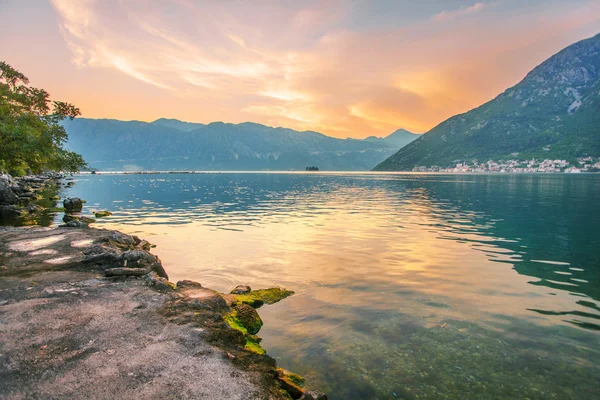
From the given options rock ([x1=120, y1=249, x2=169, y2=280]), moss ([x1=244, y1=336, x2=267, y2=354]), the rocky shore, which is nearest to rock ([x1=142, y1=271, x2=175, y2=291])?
the rocky shore

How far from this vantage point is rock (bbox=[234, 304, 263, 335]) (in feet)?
44.0

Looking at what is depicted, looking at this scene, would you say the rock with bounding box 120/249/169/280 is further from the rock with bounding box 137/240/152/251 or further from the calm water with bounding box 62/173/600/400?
the rock with bounding box 137/240/152/251

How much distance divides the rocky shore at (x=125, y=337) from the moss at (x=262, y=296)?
0.06m

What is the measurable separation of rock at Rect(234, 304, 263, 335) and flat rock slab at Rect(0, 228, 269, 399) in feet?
7.52

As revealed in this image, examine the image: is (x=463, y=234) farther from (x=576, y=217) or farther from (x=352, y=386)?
(x=352, y=386)

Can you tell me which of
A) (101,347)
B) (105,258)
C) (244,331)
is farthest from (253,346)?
(105,258)

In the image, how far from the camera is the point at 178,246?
29.5 metres

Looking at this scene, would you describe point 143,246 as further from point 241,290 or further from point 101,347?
point 101,347

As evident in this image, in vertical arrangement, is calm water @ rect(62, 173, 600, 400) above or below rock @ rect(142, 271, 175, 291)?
below

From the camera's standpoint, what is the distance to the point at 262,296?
56.4 feet

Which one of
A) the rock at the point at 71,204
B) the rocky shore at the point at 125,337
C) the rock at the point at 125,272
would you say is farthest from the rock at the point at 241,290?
the rock at the point at 71,204

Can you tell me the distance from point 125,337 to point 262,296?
8092mm

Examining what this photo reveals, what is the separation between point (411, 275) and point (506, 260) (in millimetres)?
8317

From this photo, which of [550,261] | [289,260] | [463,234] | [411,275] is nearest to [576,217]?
[463,234]
